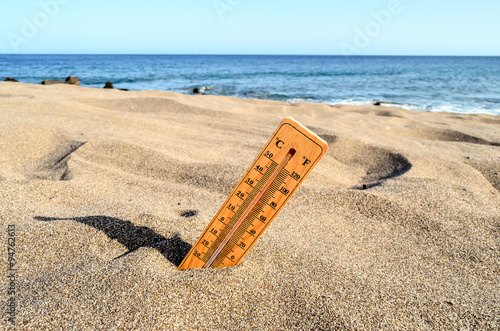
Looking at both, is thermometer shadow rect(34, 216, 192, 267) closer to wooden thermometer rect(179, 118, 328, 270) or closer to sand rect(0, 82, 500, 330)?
sand rect(0, 82, 500, 330)

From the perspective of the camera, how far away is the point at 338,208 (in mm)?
3166

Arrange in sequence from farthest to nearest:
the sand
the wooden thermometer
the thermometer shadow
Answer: the thermometer shadow
the sand
the wooden thermometer

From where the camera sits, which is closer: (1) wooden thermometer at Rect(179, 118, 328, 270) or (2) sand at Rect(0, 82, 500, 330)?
(1) wooden thermometer at Rect(179, 118, 328, 270)

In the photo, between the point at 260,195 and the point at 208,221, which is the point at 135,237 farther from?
the point at 260,195

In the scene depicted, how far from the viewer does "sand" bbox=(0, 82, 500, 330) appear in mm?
1640

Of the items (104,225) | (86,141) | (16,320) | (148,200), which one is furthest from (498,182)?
(86,141)

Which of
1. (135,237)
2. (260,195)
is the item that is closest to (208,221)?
(135,237)

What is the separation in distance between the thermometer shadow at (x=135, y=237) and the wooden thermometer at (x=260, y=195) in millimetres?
195

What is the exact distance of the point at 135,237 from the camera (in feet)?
7.35

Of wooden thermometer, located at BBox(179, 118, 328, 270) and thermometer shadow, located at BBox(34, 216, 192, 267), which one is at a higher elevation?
wooden thermometer, located at BBox(179, 118, 328, 270)

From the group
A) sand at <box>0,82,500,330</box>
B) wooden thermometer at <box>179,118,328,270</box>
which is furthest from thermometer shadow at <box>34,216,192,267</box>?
wooden thermometer at <box>179,118,328,270</box>

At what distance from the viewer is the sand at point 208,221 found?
5.38ft

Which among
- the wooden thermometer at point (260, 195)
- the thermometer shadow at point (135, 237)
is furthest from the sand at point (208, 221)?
the wooden thermometer at point (260, 195)

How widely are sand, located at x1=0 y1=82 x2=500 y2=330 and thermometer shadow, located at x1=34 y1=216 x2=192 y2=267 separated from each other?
0.04ft
